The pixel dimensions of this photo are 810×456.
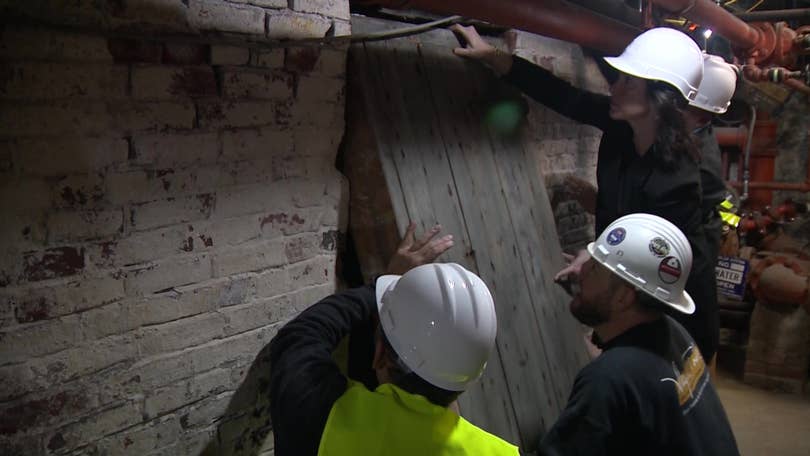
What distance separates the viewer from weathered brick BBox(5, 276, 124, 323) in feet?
4.69

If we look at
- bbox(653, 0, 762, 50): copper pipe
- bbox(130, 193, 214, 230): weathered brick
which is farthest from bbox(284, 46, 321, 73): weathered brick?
bbox(653, 0, 762, 50): copper pipe

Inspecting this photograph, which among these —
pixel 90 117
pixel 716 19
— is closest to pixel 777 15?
pixel 716 19

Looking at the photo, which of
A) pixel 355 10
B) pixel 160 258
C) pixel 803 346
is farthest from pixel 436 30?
pixel 803 346

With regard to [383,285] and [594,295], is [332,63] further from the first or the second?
[594,295]

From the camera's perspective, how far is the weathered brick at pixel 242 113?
68.6 inches

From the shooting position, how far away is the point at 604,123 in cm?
295

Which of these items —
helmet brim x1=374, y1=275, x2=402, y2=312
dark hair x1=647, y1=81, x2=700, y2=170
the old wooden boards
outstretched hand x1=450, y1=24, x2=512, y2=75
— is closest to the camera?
helmet brim x1=374, y1=275, x2=402, y2=312

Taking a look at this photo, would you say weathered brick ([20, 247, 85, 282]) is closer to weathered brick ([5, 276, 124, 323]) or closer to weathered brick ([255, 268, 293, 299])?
weathered brick ([5, 276, 124, 323])

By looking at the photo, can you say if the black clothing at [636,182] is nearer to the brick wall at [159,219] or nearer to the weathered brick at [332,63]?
the weathered brick at [332,63]

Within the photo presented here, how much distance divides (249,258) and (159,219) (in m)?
0.31

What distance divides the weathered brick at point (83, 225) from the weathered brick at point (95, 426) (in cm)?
46

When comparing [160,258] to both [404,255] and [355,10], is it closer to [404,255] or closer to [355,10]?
[404,255]

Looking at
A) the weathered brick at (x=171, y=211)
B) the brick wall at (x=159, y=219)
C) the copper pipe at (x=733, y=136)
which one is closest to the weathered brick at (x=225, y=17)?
the brick wall at (x=159, y=219)

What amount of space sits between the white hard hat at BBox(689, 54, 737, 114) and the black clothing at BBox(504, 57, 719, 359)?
63cm
